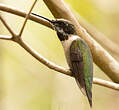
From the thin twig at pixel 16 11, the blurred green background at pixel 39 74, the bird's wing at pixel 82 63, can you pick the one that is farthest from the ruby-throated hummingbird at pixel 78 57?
the blurred green background at pixel 39 74

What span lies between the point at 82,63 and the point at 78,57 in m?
0.05

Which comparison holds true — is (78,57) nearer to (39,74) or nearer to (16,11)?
(16,11)

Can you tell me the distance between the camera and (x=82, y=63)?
2.51 metres

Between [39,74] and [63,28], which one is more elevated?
[63,28]

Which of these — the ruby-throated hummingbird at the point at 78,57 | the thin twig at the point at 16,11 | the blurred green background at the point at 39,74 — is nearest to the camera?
the thin twig at the point at 16,11

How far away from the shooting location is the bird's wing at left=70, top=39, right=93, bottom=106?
244 cm

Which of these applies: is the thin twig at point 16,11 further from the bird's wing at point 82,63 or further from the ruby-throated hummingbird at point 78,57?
the bird's wing at point 82,63

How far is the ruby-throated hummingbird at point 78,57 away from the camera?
2.43 m

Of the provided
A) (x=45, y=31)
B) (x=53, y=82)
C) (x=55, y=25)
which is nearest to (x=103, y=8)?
(x=45, y=31)

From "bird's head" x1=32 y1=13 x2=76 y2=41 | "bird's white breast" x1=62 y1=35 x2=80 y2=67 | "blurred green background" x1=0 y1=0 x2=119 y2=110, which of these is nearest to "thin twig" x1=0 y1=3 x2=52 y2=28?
"bird's head" x1=32 y1=13 x2=76 y2=41

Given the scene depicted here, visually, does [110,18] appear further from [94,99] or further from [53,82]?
[53,82]

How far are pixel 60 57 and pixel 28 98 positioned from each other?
62 cm

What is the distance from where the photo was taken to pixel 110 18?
5277 millimetres

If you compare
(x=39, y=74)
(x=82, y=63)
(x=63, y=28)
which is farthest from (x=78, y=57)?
(x=39, y=74)
